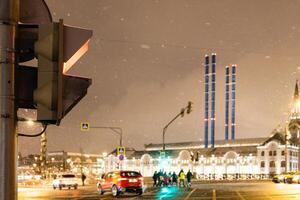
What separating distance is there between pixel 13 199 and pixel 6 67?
1.00 m

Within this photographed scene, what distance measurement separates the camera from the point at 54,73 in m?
4.29

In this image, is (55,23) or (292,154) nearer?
(55,23)

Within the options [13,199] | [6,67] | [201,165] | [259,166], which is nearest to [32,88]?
[6,67]

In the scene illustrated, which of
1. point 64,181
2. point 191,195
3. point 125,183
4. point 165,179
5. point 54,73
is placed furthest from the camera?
point 165,179

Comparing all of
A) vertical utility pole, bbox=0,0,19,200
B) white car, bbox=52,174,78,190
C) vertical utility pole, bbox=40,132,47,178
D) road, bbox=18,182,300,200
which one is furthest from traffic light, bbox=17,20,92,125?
vertical utility pole, bbox=40,132,47,178

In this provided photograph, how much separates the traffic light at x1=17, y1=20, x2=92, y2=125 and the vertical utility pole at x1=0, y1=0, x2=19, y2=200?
119mm

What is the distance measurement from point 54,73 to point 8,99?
41cm

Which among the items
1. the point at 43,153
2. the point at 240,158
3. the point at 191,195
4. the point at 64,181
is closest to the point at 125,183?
the point at 191,195

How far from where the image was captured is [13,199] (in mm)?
4223

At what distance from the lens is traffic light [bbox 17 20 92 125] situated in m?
4.24

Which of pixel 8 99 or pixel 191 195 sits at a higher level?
pixel 8 99

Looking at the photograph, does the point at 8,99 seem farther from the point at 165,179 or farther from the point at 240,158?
the point at 240,158

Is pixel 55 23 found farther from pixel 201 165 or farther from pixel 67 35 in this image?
pixel 201 165

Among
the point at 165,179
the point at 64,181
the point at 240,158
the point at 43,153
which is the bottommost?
the point at 240,158
